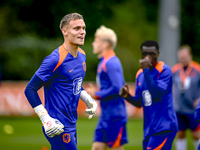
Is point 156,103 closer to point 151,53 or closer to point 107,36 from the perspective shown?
point 151,53

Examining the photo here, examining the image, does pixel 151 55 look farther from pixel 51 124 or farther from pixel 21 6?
pixel 21 6

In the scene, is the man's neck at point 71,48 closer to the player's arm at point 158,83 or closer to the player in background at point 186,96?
the player's arm at point 158,83

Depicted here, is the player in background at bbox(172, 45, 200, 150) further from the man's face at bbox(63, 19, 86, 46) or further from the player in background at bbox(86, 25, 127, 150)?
the man's face at bbox(63, 19, 86, 46)

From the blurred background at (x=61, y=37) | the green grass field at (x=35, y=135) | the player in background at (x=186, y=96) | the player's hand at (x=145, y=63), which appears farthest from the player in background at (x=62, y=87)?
the blurred background at (x=61, y=37)

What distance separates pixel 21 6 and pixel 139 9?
903 centimetres

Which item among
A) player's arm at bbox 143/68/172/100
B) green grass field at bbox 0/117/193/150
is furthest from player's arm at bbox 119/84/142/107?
green grass field at bbox 0/117/193/150

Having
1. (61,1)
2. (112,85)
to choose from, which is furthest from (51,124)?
(61,1)

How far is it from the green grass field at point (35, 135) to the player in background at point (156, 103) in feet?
15.6

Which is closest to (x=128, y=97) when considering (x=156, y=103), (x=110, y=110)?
(x=156, y=103)

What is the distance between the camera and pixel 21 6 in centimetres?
2472

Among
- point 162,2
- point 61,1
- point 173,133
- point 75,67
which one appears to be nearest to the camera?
point 75,67

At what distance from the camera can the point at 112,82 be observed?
20.5ft

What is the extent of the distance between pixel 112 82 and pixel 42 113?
2.40 meters

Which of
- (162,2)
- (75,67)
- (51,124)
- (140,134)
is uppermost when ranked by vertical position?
(162,2)
